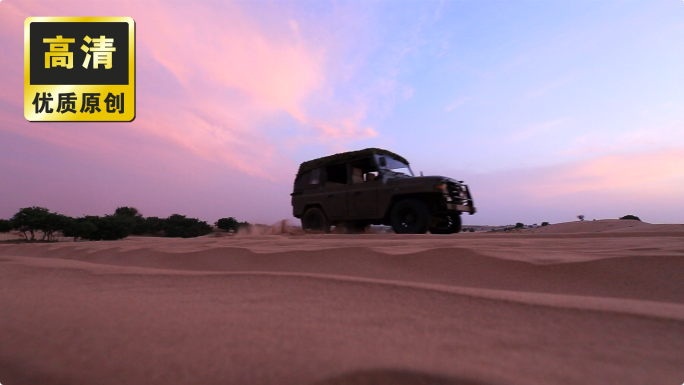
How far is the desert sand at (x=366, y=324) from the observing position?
63 cm

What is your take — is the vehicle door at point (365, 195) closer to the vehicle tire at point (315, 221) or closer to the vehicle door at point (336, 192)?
the vehicle door at point (336, 192)

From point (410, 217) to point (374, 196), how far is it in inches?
35.7

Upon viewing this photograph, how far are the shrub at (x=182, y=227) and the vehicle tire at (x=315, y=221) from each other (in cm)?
762

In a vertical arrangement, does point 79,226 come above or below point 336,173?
below

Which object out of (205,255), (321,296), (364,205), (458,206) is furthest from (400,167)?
(321,296)

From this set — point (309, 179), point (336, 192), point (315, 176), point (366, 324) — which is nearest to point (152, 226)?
point (309, 179)

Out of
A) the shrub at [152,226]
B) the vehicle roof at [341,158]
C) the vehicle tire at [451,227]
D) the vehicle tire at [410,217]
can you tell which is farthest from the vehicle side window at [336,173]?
the shrub at [152,226]

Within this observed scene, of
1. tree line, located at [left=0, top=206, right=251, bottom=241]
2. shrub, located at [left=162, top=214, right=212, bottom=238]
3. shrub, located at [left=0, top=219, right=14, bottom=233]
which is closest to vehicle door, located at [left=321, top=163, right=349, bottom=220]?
tree line, located at [left=0, top=206, right=251, bottom=241]

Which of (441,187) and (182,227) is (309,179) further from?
(182,227)

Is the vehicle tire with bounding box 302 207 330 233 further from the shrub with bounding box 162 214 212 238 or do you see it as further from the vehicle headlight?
the shrub with bounding box 162 214 212 238

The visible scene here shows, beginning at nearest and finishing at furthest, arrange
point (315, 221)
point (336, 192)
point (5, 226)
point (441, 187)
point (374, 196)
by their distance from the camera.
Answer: point (441, 187)
point (374, 196)
point (336, 192)
point (315, 221)
point (5, 226)

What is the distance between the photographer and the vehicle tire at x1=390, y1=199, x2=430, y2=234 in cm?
531

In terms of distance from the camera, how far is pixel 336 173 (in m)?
7.45

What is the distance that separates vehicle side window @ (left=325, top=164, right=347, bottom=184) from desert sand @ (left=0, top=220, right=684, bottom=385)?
5642 millimetres
